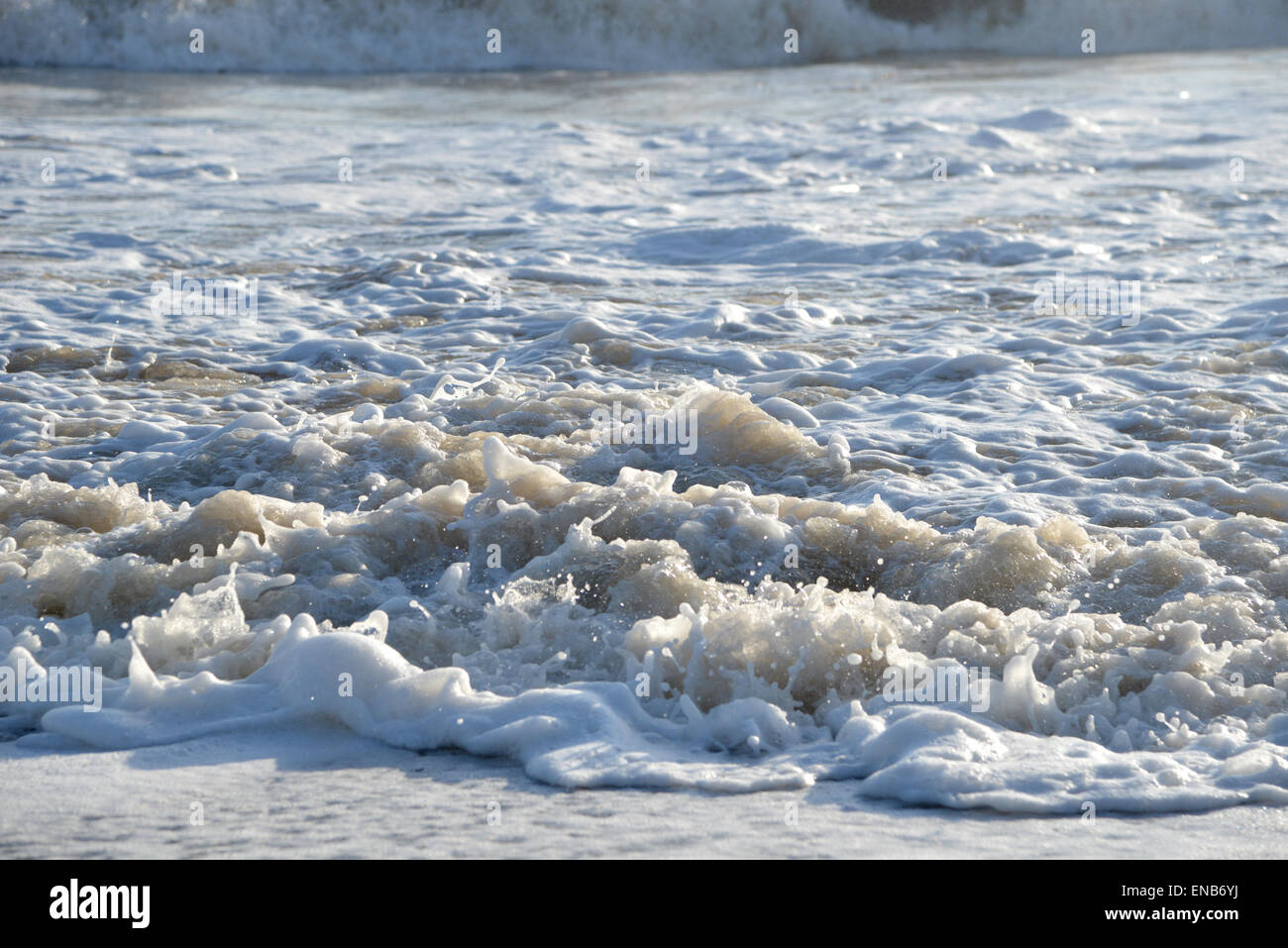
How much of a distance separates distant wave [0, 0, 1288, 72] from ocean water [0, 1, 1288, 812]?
11.2m

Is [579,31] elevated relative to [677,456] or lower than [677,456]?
elevated

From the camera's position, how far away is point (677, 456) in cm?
549

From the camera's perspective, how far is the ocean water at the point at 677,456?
11.6 feet

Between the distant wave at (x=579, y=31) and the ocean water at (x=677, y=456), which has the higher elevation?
the distant wave at (x=579, y=31)

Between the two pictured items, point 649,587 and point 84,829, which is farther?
point 649,587

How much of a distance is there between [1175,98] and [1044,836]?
15.9 metres

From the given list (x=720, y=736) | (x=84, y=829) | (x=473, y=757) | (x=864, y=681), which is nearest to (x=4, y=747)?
(x=84, y=829)

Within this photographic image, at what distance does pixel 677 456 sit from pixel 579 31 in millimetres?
21998

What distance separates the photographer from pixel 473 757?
3.36 meters

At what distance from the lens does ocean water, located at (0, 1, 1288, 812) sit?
3.53 meters

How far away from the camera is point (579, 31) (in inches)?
1008

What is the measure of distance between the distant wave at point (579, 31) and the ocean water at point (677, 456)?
11169mm

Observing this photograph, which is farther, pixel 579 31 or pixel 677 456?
pixel 579 31

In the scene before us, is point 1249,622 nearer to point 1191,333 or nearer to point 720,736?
point 720,736
